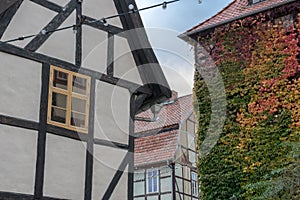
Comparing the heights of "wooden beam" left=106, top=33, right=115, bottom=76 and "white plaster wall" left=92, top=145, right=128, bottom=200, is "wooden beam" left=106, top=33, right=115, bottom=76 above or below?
above

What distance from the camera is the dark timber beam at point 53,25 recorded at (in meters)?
7.75

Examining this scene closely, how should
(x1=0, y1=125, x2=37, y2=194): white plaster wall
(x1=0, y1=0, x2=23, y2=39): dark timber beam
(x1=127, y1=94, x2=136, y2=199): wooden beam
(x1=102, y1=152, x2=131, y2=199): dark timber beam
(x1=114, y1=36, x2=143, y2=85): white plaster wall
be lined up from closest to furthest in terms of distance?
1. (x1=0, y1=125, x2=37, y2=194): white plaster wall
2. (x1=0, y1=0, x2=23, y2=39): dark timber beam
3. (x1=102, y1=152, x2=131, y2=199): dark timber beam
4. (x1=127, y1=94, x2=136, y2=199): wooden beam
5. (x1=114, y1=36, x2=143, y2=85): white plaster wall

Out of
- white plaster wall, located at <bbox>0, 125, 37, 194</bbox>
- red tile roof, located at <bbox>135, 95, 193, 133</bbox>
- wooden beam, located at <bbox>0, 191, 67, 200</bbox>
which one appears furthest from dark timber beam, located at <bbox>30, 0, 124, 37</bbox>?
red tile roof, located at <bbox>135, 95, 193, 133</bbox>

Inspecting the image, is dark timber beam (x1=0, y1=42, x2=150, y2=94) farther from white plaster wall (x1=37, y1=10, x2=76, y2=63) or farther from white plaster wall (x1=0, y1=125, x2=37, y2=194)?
white plaster wall (x1=0, y1=125, x2=37, y2=194)

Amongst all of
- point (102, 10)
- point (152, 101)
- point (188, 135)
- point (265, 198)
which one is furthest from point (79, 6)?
point (188, 135)

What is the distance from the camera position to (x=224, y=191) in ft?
40.0

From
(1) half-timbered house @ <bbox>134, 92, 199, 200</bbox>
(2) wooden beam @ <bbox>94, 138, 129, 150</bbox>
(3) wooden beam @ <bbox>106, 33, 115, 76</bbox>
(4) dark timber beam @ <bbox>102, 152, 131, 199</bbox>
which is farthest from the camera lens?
(1) half-timbered house @ <bbox>134, 92, 199, 200</bbox>

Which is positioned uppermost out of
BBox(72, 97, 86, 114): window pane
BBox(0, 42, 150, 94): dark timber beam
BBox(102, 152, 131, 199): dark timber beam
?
BBox(0, 42, 150, 94): dark timber beam

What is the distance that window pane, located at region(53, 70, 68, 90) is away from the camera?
26.3 ft

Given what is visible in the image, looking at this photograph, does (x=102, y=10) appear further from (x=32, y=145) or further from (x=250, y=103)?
(x=250, y=103)

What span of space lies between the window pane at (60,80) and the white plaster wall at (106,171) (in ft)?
3.52

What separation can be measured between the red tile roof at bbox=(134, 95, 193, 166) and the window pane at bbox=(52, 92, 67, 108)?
29.8 ft

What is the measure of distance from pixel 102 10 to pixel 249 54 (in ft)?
15.8

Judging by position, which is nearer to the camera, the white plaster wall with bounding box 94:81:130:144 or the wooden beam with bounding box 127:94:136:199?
the white plaster wall with bounding box 94:81:130:144
